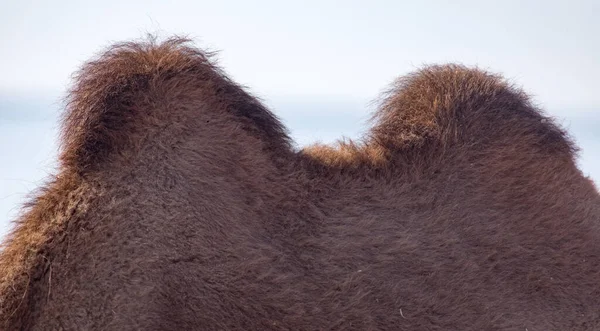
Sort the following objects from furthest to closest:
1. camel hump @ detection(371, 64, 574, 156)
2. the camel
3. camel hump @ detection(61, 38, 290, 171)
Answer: camel hump @ detection(371, 64, 574, 156)
camel hump @ detection(61, 38, 290, 171)
the camel

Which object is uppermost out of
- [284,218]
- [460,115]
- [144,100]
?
[460,115]

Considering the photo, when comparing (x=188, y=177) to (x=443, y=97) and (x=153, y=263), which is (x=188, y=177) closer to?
(x=153, y=263)

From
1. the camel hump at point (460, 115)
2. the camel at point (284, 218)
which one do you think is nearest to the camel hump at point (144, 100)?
the camel at point (284, 218)

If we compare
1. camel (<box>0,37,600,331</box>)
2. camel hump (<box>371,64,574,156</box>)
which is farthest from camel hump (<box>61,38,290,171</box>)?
Result: camel hump (<box>371,64,574,156</box>)

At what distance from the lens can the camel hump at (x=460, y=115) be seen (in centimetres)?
449

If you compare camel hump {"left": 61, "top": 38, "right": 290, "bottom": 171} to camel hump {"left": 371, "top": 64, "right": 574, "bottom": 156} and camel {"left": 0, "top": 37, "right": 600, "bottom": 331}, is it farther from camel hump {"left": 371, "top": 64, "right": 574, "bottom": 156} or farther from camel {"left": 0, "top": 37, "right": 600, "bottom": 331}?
camel hump {"left": 371, "top": 64, "right": 574, "bottom": 156}

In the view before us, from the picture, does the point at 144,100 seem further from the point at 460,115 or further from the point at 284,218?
the point at 460,115

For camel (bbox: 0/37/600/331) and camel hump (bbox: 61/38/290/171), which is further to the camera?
camel hump (bbox: 61/38/290/171)

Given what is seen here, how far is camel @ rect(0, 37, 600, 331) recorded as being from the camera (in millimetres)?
3730

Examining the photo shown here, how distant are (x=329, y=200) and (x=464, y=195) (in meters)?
0.65

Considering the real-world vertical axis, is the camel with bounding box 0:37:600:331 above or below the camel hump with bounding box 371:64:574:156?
below

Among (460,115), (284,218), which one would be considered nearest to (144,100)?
(284,218)

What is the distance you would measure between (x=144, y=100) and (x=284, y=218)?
79 cm

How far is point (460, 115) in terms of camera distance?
4.56m
